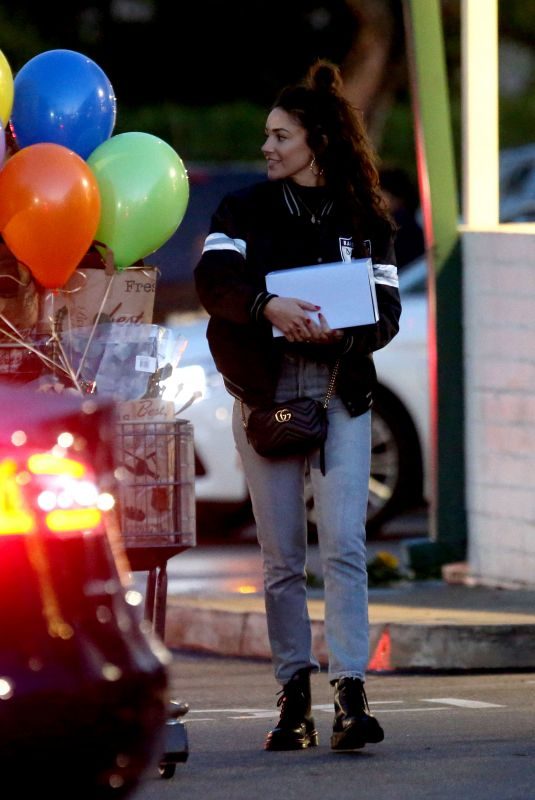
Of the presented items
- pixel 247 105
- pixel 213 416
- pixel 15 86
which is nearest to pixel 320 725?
pixel 15 86

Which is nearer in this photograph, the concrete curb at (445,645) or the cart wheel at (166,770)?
the cart wheel at (166,770)

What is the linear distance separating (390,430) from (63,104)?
6957mm

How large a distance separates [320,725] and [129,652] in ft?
9.39

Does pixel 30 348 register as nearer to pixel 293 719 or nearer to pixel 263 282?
pixel 263 282

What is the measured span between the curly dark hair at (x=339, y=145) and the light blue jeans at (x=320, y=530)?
487 millimetres

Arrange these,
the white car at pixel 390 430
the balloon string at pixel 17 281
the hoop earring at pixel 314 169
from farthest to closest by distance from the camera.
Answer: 1. the white car at pixel 390 430
2. the hoop earring at pixel 314 169
3. the balloon string at pixel 17 281

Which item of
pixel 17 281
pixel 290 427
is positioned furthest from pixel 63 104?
pixel 290 427

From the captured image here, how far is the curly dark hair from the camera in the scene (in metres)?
6.20

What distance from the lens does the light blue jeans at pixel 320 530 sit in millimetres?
6082

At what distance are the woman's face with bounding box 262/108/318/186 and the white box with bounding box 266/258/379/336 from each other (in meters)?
0.40

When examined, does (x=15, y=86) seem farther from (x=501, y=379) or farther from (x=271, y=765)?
(x=501, y=379)

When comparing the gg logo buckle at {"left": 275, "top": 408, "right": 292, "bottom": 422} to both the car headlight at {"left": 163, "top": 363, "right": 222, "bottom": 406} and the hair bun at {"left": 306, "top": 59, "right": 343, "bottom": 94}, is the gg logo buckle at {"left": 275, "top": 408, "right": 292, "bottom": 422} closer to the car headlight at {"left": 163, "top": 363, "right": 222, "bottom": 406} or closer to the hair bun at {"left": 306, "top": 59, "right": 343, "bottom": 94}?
the car headlight at {"left": 163, "top": 363, "right": 222, "bottom": 406}

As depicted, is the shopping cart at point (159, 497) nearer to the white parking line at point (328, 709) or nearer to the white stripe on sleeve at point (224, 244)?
the white stripe on sleeve at point (224, 244)

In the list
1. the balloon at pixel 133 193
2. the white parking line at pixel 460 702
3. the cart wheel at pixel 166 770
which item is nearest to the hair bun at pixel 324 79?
the balloon at pixel 133 193
